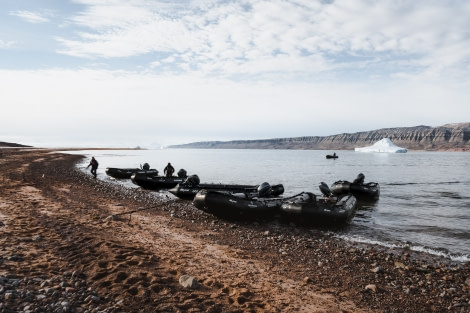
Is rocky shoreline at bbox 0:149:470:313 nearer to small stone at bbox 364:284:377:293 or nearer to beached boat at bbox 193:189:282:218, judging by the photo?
small stone at bbox 364:284:377:293

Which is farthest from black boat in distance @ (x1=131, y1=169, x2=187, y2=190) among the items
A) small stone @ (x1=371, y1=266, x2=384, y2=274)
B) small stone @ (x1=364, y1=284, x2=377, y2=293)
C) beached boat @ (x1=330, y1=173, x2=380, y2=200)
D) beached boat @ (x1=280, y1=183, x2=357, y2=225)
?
small stone @ (x1=364, y1=284, x2=377, y2=293)

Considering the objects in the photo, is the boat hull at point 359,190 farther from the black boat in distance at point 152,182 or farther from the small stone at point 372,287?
the small stone at point 372,287

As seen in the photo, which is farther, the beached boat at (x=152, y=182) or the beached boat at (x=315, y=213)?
the beached boat at (x=152, y=182)

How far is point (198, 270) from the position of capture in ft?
24.4

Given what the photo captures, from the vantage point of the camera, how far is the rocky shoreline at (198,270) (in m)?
5.65

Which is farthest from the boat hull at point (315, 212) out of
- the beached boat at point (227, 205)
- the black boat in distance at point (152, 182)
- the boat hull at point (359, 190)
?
the black boat in distance at point (152, 182)

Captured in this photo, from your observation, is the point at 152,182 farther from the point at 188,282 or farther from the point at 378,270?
the point at 378,270

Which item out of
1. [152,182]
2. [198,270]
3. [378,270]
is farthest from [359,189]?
[198,270]

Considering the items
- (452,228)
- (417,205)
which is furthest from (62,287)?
(417,205)

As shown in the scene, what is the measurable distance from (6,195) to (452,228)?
21.9 metres

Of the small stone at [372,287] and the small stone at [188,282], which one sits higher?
the small stone at [188,282]

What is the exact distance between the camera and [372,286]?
7043mm

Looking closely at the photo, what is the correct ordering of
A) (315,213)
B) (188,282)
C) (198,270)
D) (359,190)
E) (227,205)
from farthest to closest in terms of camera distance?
(359,190) → (227,205) → (315,213) → (198,270) → (188,282)

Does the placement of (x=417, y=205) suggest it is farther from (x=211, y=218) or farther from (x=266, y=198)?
(x=211, y=218)
